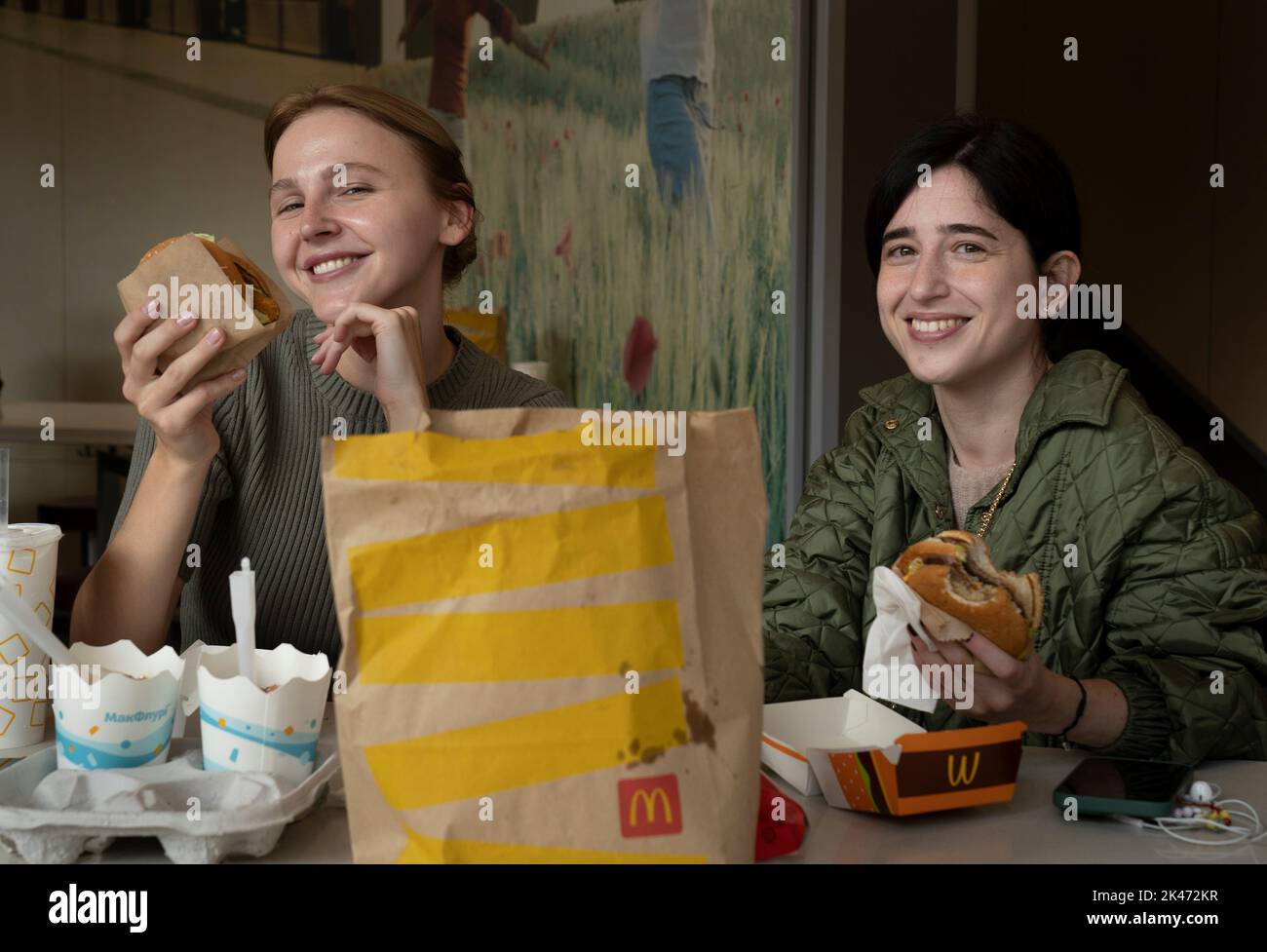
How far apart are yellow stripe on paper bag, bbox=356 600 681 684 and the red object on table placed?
200 mm

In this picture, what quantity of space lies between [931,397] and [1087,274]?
328cm

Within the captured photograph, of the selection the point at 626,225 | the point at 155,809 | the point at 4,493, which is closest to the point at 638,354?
the point at 626,225

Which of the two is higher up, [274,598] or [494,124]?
[494,124]

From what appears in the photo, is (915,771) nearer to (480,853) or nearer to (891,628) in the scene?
(891,628)

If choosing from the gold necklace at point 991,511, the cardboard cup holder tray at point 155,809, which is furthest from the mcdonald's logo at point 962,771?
the gold necklace at point 991,511

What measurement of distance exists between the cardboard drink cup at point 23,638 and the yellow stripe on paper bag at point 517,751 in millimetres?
495

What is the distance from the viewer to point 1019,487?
5.43 feet

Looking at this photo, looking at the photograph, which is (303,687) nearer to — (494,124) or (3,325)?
(494,124)

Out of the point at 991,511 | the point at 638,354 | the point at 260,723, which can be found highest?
the point at 638,354

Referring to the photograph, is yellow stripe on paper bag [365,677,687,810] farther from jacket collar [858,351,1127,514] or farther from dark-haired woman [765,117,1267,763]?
jacket collar [858,351,1127,514]

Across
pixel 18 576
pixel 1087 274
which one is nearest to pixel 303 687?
pixel 18 576

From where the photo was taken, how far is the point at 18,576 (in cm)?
120

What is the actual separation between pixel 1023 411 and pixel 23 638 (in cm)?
120
